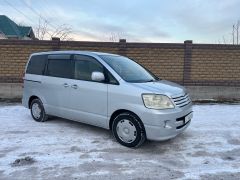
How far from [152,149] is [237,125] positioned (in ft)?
10.0

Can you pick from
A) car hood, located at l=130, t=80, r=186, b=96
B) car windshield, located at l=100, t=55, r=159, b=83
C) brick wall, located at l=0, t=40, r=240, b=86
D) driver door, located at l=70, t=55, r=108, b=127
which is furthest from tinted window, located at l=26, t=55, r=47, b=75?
brick wall, located at l=0, t=40, r=240, b=86

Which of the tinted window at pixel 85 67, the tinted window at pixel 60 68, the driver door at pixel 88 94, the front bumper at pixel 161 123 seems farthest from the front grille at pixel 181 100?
the tinted window at pixel 60 68

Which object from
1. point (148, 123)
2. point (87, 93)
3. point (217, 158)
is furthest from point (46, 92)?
point (217, 158)

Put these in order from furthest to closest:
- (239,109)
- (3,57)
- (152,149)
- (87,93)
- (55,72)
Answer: (3,57), (239,109), (55,72), (87,93), (152,149)

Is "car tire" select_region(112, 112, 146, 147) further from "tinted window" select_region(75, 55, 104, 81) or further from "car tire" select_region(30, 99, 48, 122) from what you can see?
"car tire" select_region(30, 99, 48, 122)

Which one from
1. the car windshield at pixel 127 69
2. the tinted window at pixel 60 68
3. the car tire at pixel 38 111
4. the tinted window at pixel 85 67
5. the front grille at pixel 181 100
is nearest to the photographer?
the front grille at pixel 181 100

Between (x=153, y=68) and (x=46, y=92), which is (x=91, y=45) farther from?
(x=46, y=92)

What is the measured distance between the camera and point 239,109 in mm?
9820

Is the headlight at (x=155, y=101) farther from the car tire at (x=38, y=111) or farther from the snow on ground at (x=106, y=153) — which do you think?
the car tire at (x=38, y=111)

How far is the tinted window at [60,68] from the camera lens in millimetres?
6944

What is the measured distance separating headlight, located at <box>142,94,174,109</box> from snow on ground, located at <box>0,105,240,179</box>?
33.6 inches

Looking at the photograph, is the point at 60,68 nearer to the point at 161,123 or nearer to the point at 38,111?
the point at 38,111

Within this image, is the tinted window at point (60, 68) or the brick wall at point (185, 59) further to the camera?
the brick wall at point (185, 59)

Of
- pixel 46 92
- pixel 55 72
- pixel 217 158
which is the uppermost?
pixel 55 72
